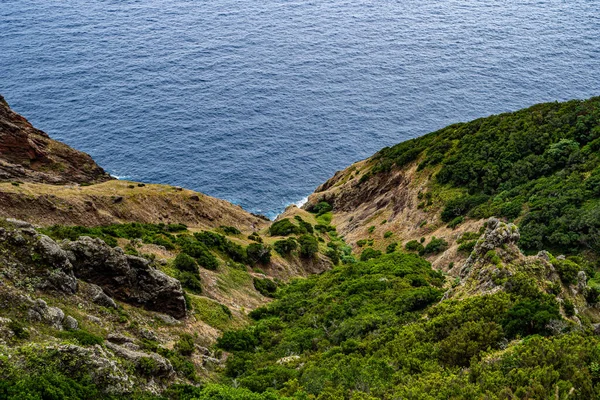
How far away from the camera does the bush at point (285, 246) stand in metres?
66.7

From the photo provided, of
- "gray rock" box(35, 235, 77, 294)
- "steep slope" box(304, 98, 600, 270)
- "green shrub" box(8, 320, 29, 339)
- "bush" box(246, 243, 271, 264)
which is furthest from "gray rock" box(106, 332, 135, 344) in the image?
"steep slope" box(304, 98, 600, 270)

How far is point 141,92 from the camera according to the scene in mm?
141500

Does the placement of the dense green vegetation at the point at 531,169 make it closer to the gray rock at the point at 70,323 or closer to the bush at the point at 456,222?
the bush at the point at 456,222

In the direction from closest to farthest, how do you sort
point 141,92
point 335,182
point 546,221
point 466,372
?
point 466,372 → point 546,221 → point 335,182 → point 141,92

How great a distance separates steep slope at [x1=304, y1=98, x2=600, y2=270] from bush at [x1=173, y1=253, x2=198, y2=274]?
2636cm

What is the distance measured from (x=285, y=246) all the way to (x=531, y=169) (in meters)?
32.3

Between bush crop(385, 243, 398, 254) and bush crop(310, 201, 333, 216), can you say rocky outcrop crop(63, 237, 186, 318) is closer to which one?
bush crop(385, 243, 398, 254)

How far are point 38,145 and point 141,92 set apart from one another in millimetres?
73292

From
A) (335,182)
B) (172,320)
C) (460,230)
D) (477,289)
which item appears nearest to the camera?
(477,289)

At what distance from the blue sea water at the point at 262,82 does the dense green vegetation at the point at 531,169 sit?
4013cm

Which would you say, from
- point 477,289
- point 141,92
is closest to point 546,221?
point 477,289

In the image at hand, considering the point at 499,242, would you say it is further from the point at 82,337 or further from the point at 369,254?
the point at 369,254

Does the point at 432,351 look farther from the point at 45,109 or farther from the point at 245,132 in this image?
the point at 45,109

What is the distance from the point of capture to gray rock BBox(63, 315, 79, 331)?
27.7 metres
